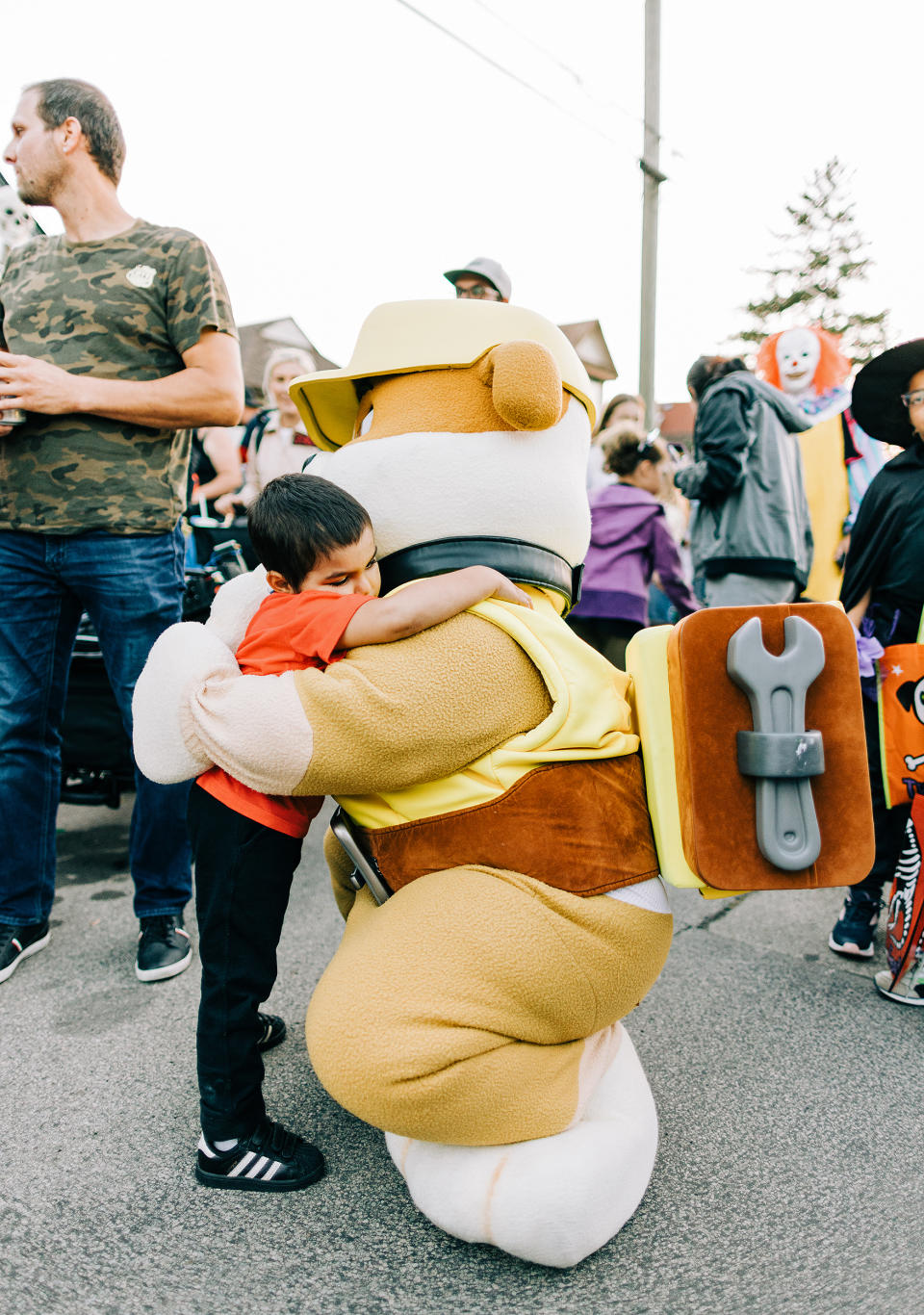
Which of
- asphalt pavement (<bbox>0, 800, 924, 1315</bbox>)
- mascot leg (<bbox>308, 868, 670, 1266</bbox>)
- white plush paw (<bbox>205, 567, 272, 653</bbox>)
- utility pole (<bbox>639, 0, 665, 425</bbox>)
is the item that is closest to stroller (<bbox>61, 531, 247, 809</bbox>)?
asphalt pavement (<bbox>0, 800, 924, 1315</bbox>)

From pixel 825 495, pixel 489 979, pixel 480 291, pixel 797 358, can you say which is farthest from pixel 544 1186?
pixel 797 358

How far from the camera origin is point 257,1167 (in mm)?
1468

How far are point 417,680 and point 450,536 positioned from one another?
0.30 m

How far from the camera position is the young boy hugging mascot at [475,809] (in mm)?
1222

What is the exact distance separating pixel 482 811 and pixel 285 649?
15.5 inches

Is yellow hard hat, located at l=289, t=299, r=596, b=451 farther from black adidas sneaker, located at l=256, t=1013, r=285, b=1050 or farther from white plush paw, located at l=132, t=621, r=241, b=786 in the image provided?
black adidas sneaker, located at l=256, t=1013, r=285, b=1050

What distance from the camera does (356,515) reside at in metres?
1.38

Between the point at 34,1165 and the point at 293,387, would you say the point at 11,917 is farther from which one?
the point at 293,387

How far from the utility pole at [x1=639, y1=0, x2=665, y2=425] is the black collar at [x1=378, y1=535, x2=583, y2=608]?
5781 mm

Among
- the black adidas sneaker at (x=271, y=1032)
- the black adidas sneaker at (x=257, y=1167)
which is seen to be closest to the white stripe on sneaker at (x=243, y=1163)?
the black adidas sneaker at (x=257, y=1167)

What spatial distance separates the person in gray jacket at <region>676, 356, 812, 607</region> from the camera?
327 centimetres

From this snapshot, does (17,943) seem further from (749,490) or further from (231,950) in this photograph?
(749,490)

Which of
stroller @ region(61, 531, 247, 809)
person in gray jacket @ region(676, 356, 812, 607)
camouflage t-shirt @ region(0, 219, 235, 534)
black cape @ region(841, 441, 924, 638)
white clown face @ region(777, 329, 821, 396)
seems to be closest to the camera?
camouflage t-shirt @ region(0, 219, 235, 534)

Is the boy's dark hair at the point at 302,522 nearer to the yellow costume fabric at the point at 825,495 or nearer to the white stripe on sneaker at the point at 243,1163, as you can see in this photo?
the white stripe on sneaker at the point at 243,1163
